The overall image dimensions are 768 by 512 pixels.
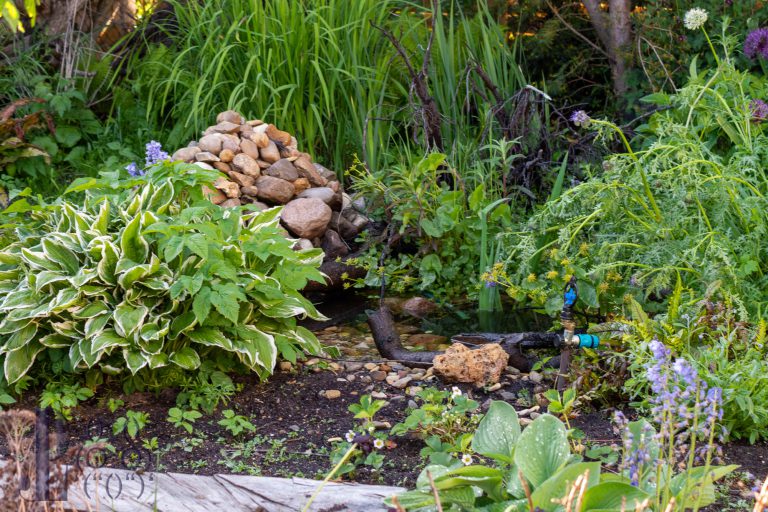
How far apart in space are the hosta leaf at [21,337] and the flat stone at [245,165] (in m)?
2.33

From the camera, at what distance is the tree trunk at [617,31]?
6621 millimetres

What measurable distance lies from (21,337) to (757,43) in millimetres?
4812

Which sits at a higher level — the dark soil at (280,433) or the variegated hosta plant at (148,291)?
the variegated hosta plant at (148,291)

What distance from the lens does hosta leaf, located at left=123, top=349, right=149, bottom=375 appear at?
10.4 ft

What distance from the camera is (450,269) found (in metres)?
5.07

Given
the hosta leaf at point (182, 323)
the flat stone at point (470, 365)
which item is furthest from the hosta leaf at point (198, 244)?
the flat stone at point (470, 365)

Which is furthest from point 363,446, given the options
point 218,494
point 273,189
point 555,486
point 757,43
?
point 757,43

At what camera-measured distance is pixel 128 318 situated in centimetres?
321

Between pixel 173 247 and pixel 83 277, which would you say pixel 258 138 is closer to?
pixel 83 277

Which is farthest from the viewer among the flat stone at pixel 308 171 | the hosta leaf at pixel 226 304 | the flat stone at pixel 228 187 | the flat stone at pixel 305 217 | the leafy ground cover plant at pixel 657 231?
the flat stone at pixel 308 171

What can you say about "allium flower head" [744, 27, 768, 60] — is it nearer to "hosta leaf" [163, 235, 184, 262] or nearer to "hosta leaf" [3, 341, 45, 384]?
"hosta leaf" [163, 235, 184, 262]

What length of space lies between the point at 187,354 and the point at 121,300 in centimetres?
34

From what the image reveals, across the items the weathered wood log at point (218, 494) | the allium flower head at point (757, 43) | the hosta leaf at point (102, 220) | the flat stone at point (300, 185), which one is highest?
the allium flower head at point (757, 43)

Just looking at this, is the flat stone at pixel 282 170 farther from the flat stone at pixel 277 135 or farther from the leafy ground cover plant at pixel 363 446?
the leafy ground cover plant at pixel 363 446
